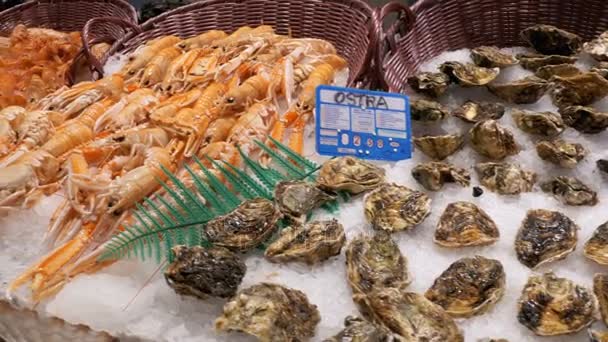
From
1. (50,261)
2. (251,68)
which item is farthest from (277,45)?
(50,261)

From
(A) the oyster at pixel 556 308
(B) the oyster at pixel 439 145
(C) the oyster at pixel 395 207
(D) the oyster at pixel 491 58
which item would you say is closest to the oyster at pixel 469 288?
(A) the oyster at pixel 556 308

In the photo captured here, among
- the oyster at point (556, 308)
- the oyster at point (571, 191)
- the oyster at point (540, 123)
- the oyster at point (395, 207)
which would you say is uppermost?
the oyster at point (395, 207)

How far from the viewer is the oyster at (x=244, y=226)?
1213mm

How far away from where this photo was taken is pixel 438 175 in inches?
55.1

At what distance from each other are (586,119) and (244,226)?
967mm

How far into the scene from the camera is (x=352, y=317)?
107 cm

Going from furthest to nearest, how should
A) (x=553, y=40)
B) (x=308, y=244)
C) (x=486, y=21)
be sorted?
1. (x=486, y=21)
2. (x=553, y=40)
3. (x=308, y=244)

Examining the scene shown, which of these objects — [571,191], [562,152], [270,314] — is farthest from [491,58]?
[270,314]

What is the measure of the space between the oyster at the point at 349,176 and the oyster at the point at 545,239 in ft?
1.15

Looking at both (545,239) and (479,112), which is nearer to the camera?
(545,239)

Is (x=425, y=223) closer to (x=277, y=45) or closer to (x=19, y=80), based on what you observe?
(x=277, y=45)

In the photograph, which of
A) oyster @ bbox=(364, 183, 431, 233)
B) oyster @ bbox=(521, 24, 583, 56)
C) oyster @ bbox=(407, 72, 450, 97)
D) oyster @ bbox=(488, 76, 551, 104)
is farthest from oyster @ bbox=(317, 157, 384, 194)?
oyster @ bbox=(521, 24, 583, 56)

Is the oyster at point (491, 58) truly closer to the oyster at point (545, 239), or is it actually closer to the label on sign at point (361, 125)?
the label on sign at point (361, 125)

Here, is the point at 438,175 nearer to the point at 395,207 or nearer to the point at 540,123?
the point at 395,207
